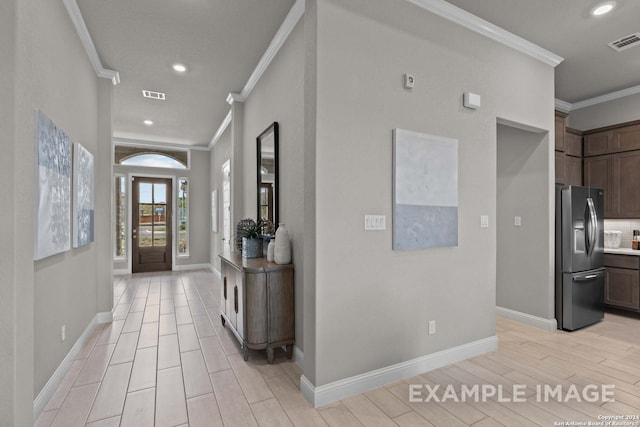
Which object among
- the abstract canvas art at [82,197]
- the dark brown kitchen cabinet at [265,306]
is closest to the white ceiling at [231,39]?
the abstract canvas art at [82,197]

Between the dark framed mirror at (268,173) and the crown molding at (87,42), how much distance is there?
1.88m

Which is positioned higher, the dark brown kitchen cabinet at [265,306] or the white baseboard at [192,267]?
the dark brown kitchen cabinet at [265,306]

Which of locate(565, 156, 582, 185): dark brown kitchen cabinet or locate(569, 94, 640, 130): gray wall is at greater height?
locate(569, 94, 640, 130): gray wall

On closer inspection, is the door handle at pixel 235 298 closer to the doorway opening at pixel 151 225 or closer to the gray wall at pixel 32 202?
the gray wall at pixel 32 202

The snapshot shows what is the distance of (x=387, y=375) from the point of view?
7.89ft

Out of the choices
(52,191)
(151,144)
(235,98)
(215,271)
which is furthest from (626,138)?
(151,144)

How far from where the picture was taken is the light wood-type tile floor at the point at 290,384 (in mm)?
2002

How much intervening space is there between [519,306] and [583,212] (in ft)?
4.33

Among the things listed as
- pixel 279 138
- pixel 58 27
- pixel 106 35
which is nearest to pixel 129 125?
pixel 106 35

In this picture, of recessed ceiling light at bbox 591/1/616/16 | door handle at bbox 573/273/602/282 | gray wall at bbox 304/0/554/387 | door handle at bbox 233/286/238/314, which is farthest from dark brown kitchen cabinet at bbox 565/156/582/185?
door handle at bbox 233/286/238/314

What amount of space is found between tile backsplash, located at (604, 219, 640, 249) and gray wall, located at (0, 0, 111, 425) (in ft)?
21.3

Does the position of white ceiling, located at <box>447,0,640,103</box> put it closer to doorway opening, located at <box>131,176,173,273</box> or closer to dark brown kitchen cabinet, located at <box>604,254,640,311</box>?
dark brown kitchen cabinet, located at <box>604,254,640,311</box>

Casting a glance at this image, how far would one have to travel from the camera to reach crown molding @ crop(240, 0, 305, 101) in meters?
2.72

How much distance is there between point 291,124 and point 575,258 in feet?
11.4
